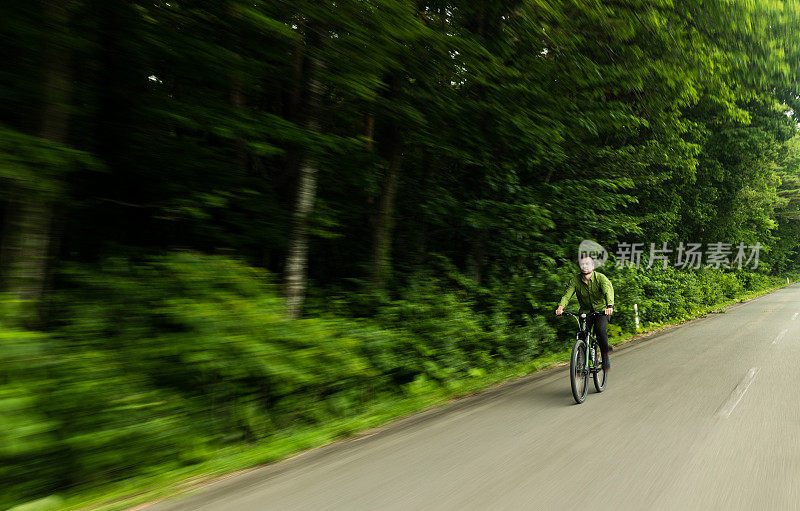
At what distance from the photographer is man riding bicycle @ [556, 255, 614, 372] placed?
7156mm

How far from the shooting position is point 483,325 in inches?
355

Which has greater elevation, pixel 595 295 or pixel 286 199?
pixel 286 199

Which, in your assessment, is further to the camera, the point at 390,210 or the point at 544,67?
the point at 390,210

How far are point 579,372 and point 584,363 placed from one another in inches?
9.0

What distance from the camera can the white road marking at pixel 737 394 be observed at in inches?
230

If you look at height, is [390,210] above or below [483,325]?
above

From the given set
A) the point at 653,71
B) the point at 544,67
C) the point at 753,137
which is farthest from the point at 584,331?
the point at 753,137

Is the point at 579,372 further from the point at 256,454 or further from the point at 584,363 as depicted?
the point at 256,454

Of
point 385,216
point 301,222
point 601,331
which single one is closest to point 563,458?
point 601,331

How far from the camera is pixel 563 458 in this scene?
4.39 meters

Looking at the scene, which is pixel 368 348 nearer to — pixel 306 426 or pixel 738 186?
pixel 306 426

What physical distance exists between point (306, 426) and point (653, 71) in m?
7.97

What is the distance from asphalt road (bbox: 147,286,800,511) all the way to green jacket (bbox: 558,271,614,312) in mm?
1279

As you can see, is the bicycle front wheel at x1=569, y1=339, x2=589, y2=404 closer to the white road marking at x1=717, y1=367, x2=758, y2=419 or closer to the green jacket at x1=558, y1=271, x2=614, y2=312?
the green jacket at x1=558, y1=271, x2=614, y2=312
